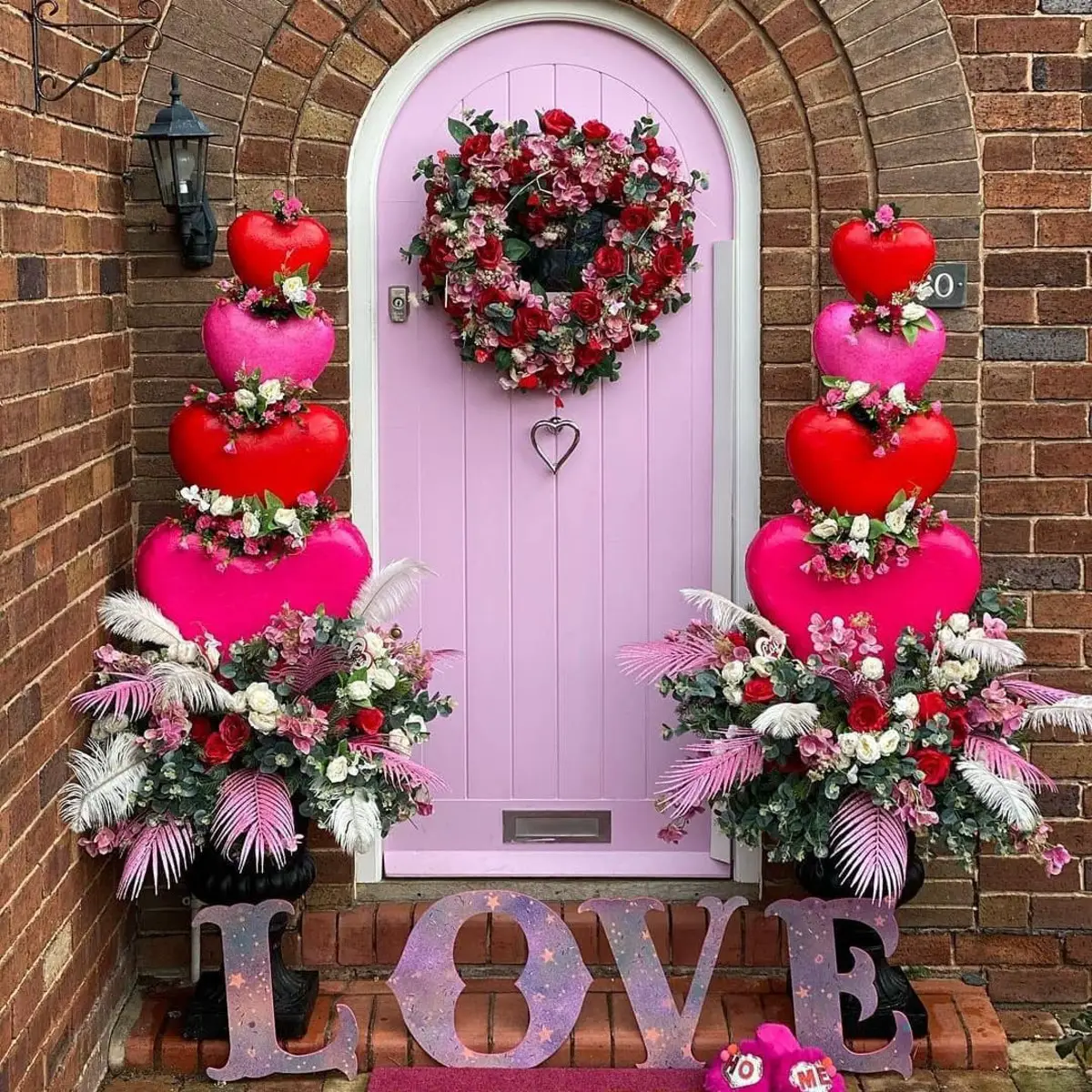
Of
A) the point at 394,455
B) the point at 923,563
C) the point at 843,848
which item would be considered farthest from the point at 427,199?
the point at 843,848

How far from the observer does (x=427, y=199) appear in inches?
161

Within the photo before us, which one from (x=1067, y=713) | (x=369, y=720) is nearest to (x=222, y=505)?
(x=369, y=720)

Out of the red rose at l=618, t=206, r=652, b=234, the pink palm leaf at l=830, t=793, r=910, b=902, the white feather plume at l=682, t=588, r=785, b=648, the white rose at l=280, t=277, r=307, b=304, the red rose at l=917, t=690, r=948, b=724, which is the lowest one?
the pink palm leaf at l=830, t=793, r=910, b=902

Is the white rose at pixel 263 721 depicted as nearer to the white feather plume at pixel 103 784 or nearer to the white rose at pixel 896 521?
the white feather plume at pixel 103 784

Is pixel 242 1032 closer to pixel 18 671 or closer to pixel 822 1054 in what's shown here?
pixel 18 671

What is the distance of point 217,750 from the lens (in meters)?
3.66

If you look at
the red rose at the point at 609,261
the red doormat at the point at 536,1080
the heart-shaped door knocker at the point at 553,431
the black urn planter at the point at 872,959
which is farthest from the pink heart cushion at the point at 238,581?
the black urn planter at the point at 872,959

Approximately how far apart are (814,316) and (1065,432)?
0.73 metres

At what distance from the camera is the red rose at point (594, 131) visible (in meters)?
4.00

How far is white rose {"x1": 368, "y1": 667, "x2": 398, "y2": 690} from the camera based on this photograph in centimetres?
374

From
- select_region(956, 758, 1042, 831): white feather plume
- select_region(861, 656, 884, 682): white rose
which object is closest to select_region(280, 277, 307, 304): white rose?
select_region(861, 656, 884, 682): white rose

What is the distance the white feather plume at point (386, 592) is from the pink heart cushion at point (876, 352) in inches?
44.3

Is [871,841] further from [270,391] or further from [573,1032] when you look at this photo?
[270,391]

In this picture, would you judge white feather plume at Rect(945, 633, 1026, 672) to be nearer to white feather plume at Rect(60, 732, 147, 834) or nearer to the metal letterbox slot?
the metal letterbox slot
